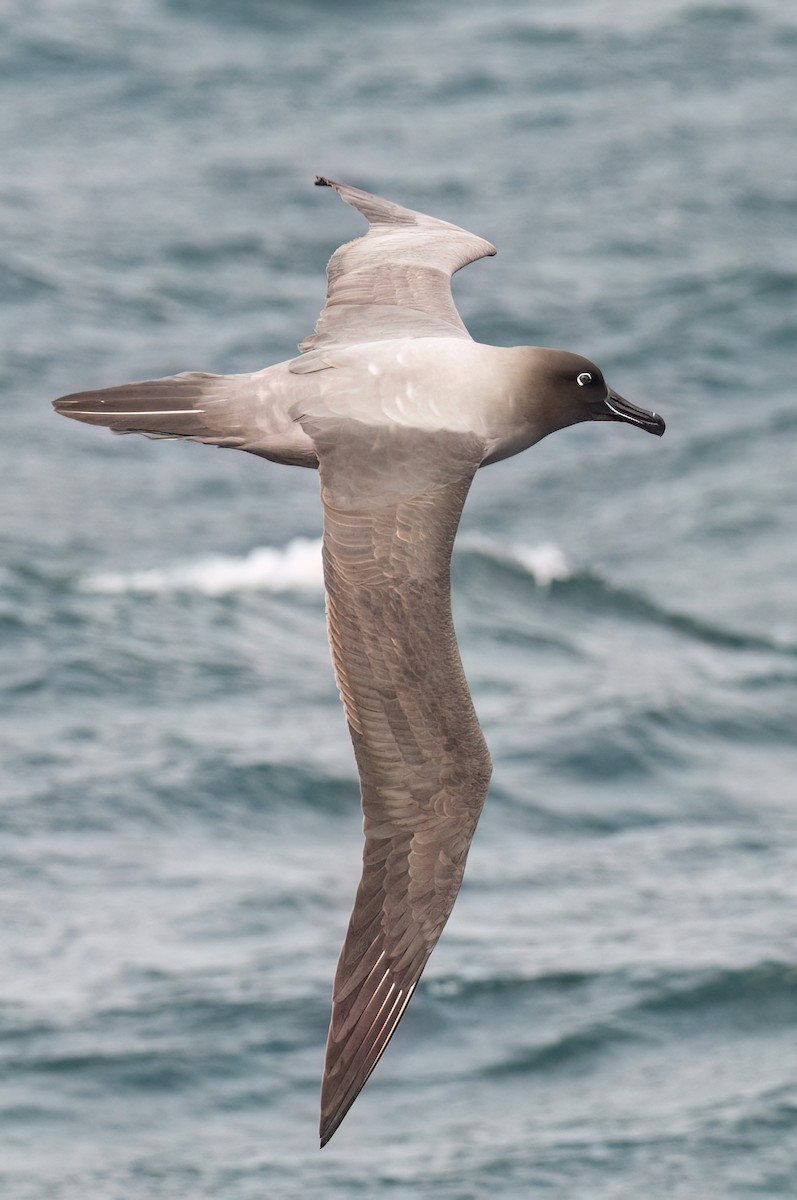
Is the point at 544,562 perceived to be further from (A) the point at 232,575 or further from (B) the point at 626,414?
(B) the point at 626,414

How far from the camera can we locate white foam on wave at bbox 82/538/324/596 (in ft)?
101

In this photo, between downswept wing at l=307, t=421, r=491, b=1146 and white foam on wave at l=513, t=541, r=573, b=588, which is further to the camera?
white foam on wave at l=513, t=541, r=573, b=588

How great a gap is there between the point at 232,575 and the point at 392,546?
Answer: 20395 mm

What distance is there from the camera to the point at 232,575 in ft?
101

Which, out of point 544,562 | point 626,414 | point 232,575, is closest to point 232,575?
point 232,575

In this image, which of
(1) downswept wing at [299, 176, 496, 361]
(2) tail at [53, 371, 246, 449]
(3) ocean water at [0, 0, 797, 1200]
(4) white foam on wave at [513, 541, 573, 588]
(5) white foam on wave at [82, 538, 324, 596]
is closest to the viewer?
(2) tail at [53, 371, 246, 449]

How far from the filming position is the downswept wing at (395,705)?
10.5 metres

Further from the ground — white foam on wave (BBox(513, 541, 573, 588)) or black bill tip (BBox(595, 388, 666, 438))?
black bill tip (BBox(595, 388, 666, 438))

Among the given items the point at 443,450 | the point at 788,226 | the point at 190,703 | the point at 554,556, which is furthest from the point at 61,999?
the point at 788,226

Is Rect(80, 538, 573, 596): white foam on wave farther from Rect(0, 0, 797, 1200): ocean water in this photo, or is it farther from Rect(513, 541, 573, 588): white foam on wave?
Rect(513, 541, 573, 588): white foam on wave

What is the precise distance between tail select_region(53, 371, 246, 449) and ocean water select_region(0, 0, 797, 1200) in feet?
49.1

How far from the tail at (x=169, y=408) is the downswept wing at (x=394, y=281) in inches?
30.8

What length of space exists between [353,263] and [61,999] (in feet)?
49.7

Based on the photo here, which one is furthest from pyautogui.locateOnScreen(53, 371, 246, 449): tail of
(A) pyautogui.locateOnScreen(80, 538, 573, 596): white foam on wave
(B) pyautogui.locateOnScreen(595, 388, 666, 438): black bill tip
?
(A) pyautogui.locateOnScreen(80, 538, 573, 596): white foam on wave
